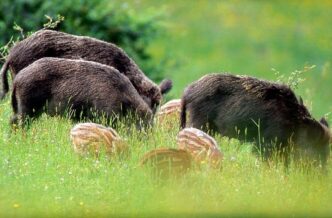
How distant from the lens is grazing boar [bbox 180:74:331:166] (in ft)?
39.8

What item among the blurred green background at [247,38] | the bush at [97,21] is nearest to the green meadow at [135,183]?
the bush at [97,21]

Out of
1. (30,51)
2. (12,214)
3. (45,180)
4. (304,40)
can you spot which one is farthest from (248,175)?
(304,40)

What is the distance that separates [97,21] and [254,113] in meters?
9.60

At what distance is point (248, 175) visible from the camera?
10.5 metres

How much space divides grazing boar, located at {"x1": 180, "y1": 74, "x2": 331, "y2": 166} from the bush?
28.6 feet

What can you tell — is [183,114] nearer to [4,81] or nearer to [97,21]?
[4,81]

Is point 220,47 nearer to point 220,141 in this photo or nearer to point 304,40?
point 304,40

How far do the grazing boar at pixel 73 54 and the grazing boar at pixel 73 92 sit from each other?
96cm

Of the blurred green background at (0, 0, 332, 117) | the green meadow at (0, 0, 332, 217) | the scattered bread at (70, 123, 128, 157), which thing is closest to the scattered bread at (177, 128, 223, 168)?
the green meadow at (0, 0, 332, 217)

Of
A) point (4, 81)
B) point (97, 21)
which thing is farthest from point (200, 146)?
point (97, 21)

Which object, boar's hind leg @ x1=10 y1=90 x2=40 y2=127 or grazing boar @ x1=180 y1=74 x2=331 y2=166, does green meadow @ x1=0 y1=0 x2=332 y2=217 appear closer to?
boar's hind leg @ x1=10 y1=90 x2=40 y2=127

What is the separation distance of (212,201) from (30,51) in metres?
4.73

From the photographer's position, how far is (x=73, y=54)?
13.5m

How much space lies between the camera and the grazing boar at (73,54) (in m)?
13.3
